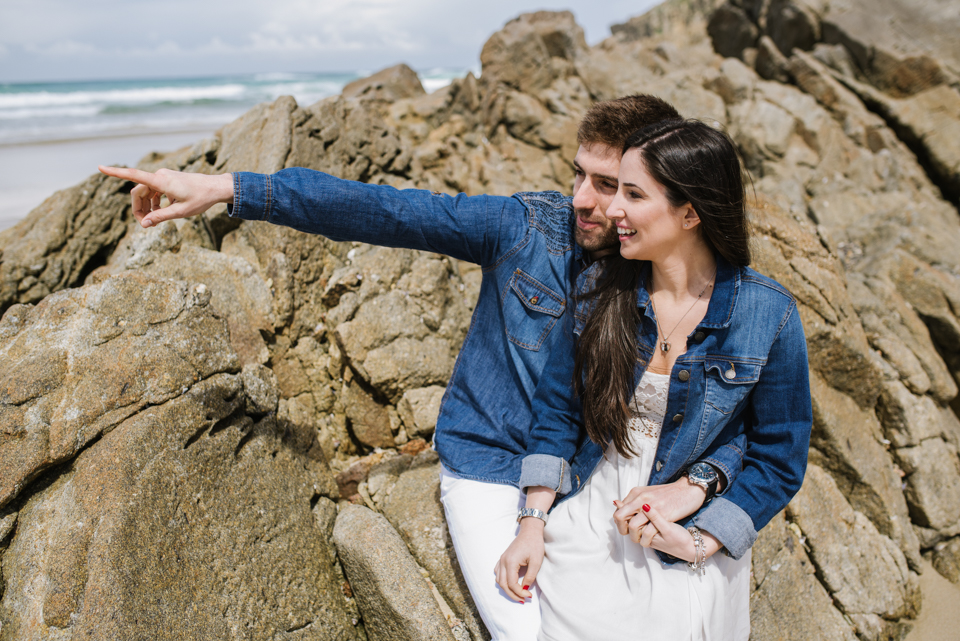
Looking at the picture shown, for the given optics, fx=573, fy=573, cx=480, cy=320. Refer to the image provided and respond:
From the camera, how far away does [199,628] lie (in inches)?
89.8

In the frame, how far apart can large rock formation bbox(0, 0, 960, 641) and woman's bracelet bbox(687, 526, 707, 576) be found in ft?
3.25

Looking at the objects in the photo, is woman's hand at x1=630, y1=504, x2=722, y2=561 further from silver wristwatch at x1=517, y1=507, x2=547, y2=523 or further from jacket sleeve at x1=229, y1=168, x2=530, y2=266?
jacket sleeve at x1=229, y1=168, x2=530, y2=266

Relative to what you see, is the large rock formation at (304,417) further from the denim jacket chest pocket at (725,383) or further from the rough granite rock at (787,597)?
the denim jacket chest pocket at (725,383)

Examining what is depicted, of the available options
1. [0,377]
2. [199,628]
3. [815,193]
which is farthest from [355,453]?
[815,193]

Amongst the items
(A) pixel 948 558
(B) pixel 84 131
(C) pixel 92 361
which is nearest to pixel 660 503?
(C) pixel 92 361

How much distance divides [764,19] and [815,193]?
9.58 meters

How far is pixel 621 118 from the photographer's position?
7.90ft

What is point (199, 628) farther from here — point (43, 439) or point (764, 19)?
point (764, 19)

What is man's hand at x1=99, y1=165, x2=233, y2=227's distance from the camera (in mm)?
2080

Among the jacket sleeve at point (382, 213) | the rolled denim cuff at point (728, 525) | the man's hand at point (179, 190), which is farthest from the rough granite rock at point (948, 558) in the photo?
the man's hand at point (179, 190)

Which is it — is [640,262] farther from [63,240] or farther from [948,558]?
[63,240]

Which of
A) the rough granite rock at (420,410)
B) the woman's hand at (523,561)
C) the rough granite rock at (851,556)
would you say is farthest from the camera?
the rough granite rock at (420,410)

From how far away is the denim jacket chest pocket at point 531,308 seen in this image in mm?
2658

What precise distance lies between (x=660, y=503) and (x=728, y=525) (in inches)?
10.5
